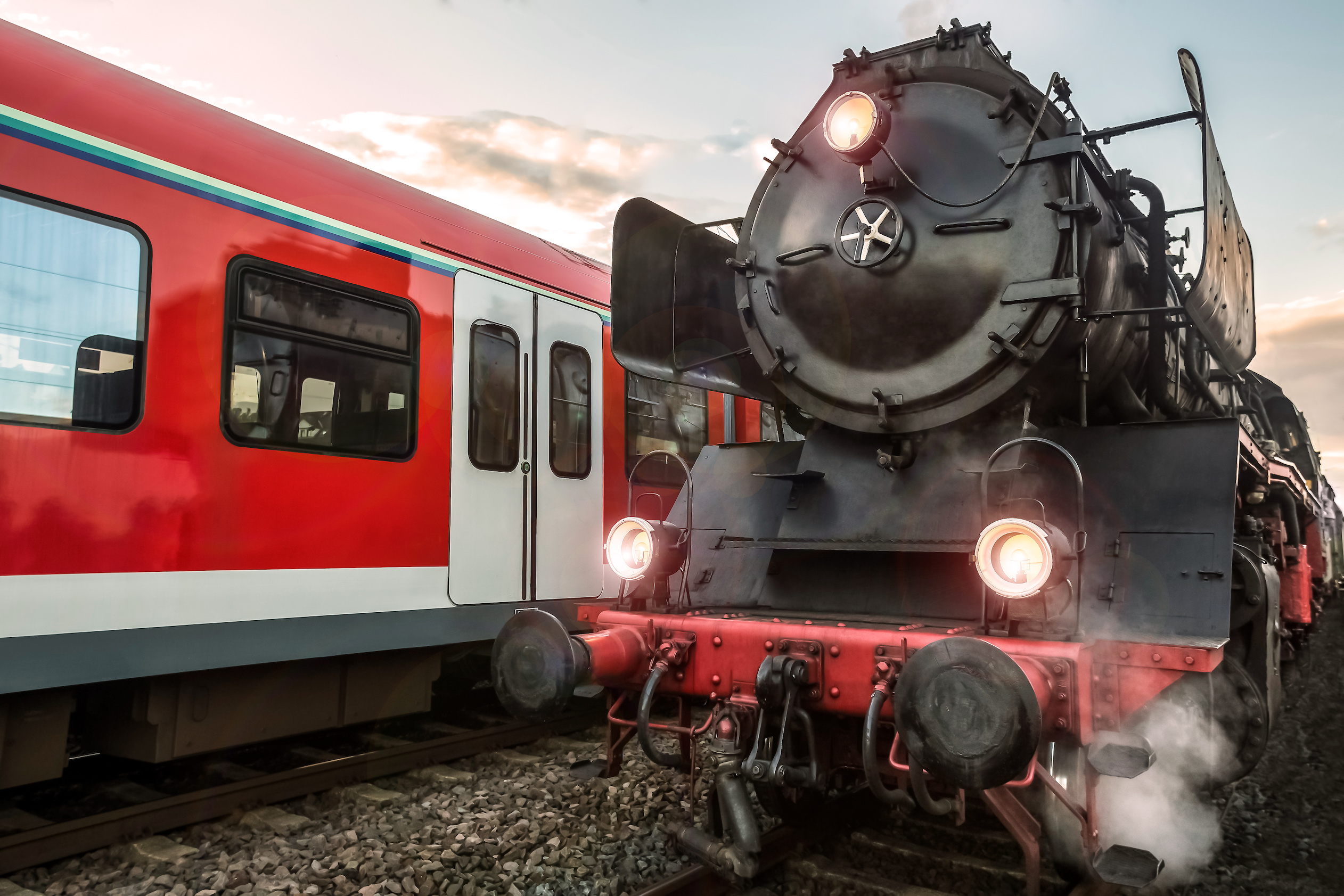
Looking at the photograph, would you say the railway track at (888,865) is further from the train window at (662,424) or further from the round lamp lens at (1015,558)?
the train window at (662,424)

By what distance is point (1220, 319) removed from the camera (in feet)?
10.4

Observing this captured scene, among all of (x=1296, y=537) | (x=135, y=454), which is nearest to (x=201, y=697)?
(x=135, y=454)

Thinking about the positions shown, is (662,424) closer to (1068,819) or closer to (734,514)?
(734,514)

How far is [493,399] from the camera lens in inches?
193

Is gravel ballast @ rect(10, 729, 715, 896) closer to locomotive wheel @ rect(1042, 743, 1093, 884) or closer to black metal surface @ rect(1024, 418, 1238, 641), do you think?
locomotive wheel @ rect(1042, 743, 1093, 884)

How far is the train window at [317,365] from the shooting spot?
3816 mm

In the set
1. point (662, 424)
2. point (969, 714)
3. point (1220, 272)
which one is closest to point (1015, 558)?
point (969, 714)

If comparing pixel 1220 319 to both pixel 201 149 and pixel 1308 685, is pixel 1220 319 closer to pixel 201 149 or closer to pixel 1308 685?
pixel 201 149

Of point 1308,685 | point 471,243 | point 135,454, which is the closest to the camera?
point 135,454

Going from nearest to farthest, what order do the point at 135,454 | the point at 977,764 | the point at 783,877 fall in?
1. the point at 977,764
2. the point at 783,877
3. the point at 135,454

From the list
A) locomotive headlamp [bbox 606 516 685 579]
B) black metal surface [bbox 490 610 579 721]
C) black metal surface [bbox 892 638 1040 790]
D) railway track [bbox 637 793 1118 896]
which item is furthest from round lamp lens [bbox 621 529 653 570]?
black metal surface [bbox 892 638 1040 790]

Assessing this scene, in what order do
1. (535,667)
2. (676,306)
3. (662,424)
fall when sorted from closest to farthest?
1. (535,667)
2. (676,306)
3. (662,424)

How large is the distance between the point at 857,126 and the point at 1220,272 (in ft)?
4.39

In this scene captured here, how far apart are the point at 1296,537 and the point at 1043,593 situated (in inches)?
152
